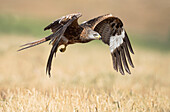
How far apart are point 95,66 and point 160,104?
8203 mm

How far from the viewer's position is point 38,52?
1462 cm

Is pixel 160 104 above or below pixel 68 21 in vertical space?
below

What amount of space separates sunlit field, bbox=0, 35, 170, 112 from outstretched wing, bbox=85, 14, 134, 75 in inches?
23.9

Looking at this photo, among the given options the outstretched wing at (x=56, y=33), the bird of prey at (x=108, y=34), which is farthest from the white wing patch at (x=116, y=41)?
the outstretched wing at (x=56, y=33)

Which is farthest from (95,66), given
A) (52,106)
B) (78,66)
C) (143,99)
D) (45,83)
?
(52,106)

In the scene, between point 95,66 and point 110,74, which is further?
point 95,66

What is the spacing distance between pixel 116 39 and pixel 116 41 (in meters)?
0.05

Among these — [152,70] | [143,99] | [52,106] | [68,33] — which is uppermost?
[68,33]

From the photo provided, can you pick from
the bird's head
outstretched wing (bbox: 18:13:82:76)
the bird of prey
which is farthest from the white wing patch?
outstretched wing (bbox: 18:13:82:76)

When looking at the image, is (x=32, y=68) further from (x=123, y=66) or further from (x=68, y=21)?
(x=68, y=21)

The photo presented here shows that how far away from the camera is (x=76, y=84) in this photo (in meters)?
10.2

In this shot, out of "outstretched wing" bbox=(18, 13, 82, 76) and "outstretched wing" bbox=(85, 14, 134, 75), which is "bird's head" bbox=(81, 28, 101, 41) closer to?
"outstretched wing" bbox=(18, 13, 82, 76)

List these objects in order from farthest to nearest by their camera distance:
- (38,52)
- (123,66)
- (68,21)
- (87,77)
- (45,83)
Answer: (38,52) → (87,77) → (45,83) → (123,66) → (68,21)

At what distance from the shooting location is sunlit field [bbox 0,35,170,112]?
554 centimetres
